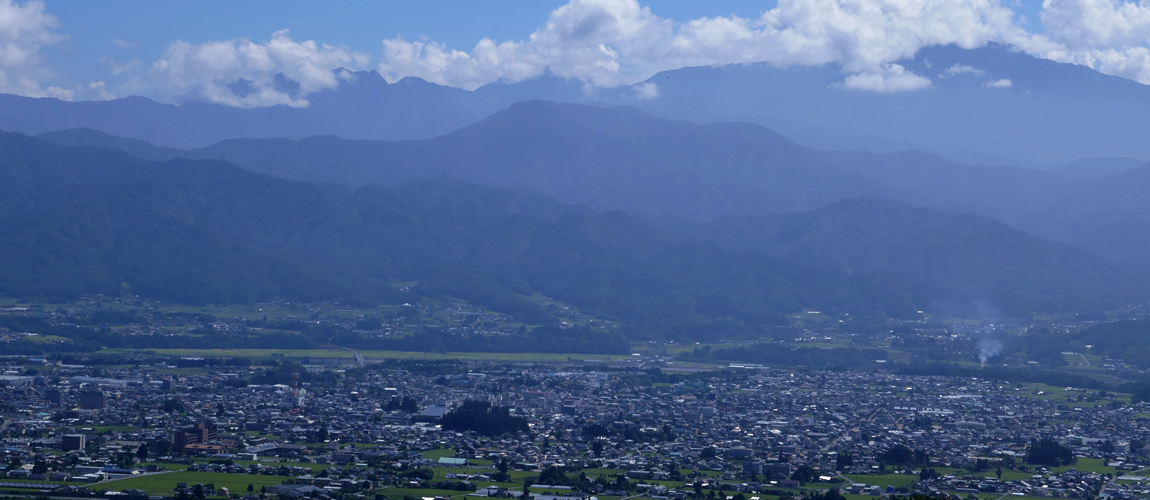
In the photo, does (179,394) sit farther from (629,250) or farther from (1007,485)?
(629,250)

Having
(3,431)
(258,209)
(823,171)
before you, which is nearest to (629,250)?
(258,209)

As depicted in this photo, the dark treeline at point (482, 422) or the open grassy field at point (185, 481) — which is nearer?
the open grassy field at point (185, 481)

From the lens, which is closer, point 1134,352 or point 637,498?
point 637,498

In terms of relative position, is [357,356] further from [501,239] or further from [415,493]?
[501,239]

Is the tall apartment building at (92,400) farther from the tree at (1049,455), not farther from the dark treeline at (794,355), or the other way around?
the dark treeline at (794,355)

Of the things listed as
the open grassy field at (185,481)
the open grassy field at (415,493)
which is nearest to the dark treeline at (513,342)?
the open grassy field at (185,481)

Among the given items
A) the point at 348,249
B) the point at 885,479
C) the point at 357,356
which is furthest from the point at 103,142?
the point at 885,479

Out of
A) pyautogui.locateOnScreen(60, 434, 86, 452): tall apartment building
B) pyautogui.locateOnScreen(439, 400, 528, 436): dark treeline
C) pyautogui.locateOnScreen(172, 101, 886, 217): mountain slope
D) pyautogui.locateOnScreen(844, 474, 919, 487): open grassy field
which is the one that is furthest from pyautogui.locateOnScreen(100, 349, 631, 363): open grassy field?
pyautogui.locateOnScreen(172, 101, 886, 217): mountain slope
